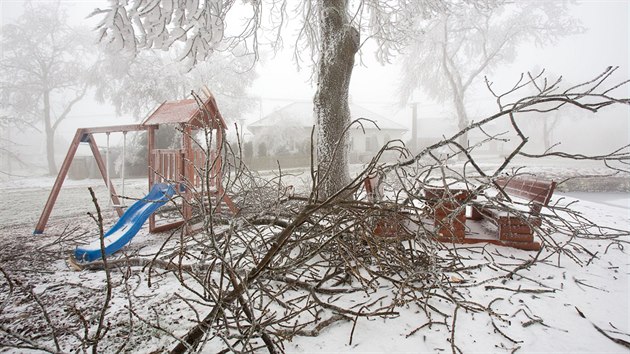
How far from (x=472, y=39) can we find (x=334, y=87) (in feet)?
67.8

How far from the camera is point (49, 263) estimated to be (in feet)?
11.8

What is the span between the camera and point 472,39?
2078 centimetres

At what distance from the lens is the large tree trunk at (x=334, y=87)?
17.4 ft

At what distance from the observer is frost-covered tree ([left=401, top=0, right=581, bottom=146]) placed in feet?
60.7

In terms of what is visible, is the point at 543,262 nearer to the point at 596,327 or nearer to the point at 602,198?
the point at 596,327

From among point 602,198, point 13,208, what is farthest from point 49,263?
point 602,198

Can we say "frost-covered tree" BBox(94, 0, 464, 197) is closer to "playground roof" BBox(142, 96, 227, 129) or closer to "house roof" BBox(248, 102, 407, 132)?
"playground roof" BBox(142, 96, 227, 129)

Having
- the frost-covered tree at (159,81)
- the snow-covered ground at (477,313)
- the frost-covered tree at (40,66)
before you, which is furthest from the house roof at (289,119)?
the snow-covered ground at (477,313)

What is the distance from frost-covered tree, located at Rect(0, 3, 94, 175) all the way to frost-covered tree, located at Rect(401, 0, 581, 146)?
23.6 metres

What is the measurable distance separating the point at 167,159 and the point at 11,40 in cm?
2468

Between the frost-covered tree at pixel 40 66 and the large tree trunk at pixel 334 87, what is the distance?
71.3 feet

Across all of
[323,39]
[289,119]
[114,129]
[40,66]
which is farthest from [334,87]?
[40,66]

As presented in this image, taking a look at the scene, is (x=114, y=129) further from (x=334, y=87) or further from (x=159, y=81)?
(x=159, y=81)

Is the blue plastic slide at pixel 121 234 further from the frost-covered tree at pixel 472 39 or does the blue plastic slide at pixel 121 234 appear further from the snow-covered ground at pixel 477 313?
the frost-covered tree at pixel 472 39
